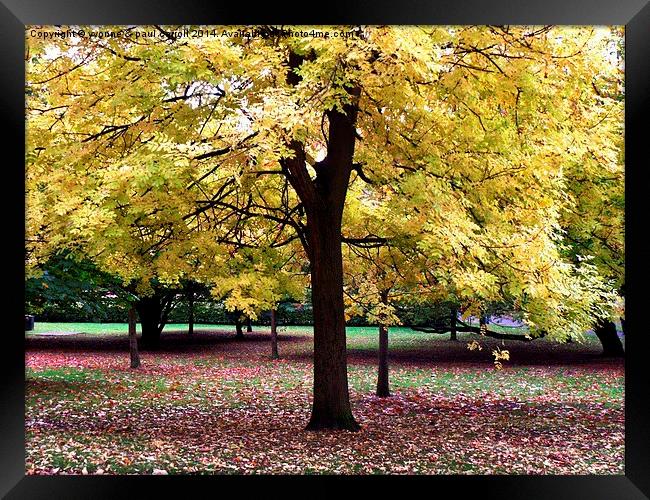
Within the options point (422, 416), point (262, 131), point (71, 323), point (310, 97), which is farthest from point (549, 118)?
point (71, 323)

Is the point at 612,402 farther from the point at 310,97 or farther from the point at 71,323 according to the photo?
the point at 71,323

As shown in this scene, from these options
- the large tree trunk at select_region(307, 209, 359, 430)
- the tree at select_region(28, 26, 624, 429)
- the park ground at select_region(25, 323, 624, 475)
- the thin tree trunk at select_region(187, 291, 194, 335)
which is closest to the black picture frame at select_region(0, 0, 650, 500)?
the tree at select_region(28, 26, 624, 429)

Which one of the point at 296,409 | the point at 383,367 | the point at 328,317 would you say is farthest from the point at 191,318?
the point at 328,317

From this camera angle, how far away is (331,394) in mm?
8180

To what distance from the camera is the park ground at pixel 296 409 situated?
7.57m

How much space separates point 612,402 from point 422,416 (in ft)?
13.5

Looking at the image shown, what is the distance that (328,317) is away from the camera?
26.5 feet

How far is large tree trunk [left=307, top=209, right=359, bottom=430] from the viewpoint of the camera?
808 cm

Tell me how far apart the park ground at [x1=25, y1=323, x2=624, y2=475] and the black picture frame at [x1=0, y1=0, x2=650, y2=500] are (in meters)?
1.84
